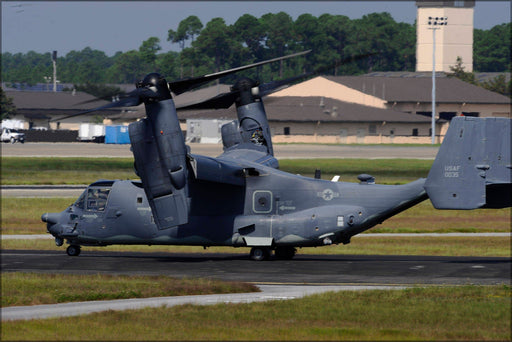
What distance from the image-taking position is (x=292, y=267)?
3084 centimetres

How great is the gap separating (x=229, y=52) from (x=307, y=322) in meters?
58.7

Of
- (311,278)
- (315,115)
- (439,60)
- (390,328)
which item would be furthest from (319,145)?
(390,328)

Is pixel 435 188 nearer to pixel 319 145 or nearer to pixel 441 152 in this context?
pixel 441 152

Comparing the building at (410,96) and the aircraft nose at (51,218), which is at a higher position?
the building at (410,96)

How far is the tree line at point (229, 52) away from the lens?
6395 cm

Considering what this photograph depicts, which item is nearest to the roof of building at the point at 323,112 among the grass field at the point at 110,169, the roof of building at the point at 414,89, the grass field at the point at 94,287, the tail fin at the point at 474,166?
the roof of building at the point at 414,89

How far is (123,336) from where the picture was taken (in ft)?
53.8

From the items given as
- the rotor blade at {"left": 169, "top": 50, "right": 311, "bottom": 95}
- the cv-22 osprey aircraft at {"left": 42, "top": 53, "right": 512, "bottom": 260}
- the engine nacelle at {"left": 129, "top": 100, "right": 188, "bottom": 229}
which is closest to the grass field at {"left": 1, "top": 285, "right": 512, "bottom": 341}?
the cv-22 osprey aircraft at {"left": 42, "top": 53, "right": 512, "bottom": 260}

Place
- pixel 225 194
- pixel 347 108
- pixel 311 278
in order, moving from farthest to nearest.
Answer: pixel 347 108
pixel 225 194
pixel 311 278

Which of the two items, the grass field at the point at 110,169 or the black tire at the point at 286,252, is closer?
the black tire at the point at 286,252

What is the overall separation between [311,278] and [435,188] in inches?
244

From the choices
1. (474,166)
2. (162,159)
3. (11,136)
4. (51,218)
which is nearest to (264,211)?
(162,159)

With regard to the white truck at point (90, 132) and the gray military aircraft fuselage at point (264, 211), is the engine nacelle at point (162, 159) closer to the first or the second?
the gray military aircraft fuselage at point (264, 211)

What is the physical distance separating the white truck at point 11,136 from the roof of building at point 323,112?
83.8 feet
